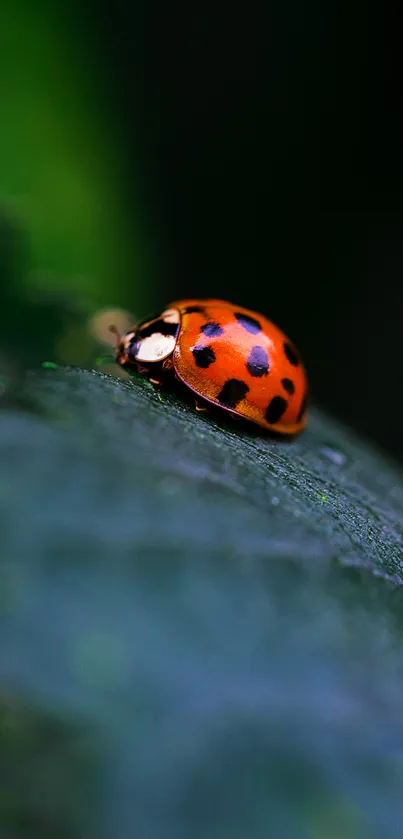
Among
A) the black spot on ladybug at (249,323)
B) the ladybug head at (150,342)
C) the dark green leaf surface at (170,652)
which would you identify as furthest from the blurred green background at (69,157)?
the dark green leaf surface at (170,652)

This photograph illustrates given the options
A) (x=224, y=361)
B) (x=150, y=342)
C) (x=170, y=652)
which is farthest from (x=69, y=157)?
(x=170, y=652)

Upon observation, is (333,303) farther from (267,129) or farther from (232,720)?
(232,720)

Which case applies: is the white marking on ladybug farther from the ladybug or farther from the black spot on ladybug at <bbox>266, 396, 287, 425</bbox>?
the black spot on ladybug at <bbox>266, 396, 287, 425</bbox>

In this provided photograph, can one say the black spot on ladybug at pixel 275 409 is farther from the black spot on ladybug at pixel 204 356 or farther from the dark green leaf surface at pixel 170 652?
the dark green leaf surface at pixel 170 652

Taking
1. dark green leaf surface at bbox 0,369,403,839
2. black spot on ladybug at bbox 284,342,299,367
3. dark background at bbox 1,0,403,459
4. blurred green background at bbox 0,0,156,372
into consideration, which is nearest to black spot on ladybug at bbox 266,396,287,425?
black spot on ladybug at bbox 284,342,299,367

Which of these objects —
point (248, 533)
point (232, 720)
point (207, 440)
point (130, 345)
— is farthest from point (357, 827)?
point (130, 345)
